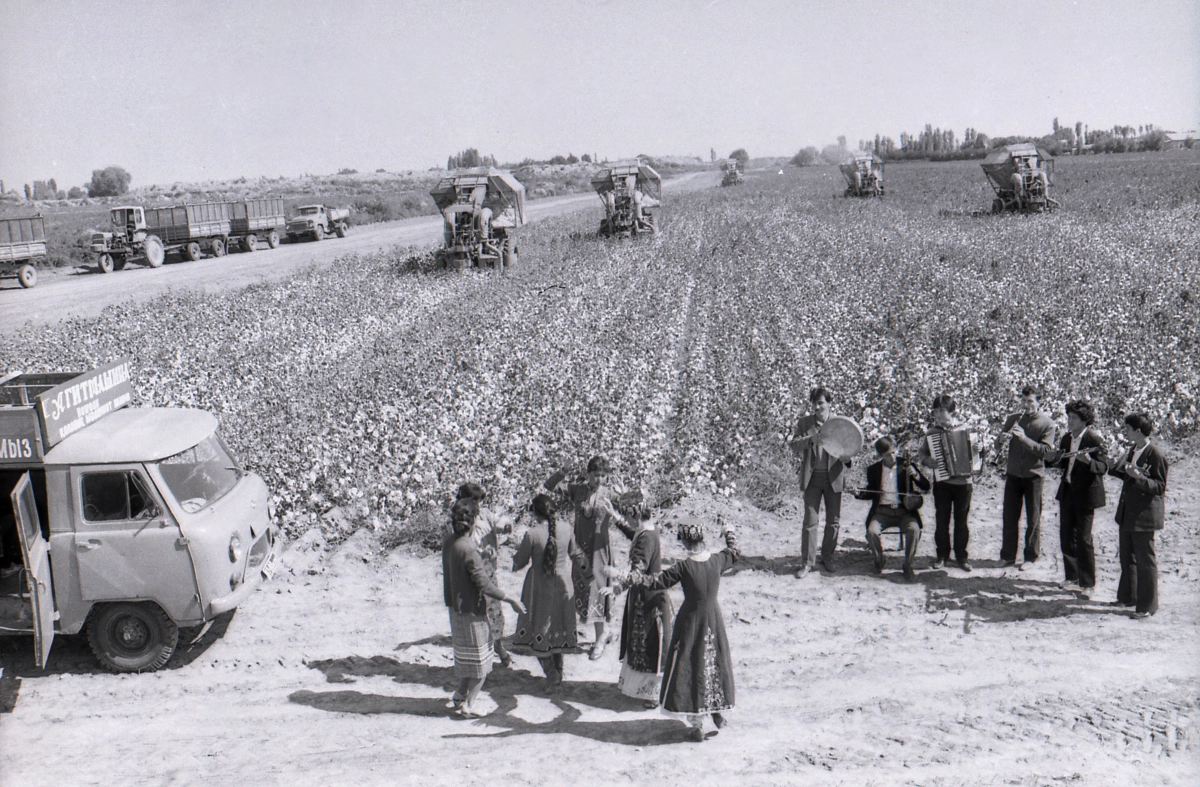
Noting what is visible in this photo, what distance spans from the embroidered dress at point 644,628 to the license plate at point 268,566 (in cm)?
321

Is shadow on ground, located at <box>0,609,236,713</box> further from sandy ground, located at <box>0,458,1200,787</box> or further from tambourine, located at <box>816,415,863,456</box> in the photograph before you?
tambourine, located at <box>816,415,863,456</box>

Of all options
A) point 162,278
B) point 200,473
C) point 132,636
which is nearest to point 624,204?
point 162,278

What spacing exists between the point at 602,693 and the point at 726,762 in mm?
1261

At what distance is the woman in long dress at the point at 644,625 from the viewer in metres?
5.89

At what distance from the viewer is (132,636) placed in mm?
6836

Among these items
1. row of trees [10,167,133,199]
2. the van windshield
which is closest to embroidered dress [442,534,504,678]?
the van windshield

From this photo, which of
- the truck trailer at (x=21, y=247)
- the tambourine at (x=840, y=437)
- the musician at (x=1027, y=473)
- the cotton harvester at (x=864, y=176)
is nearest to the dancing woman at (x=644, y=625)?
the tambourine at (x=840, y=437)

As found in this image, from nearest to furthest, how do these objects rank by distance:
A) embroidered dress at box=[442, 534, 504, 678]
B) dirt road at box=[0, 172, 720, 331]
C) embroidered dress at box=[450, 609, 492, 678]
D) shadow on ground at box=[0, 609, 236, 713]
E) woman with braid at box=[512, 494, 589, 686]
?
embroidered dress at box=[442, 534, 504, 678] → embroidered dress at box=[450, 609, 492, 678] → woman with braid at box=[512, 494, 589, 686] → shadow on ground at box=[0, 609, 236, 713] → dirt road at box=[0, 172, 720, 331]

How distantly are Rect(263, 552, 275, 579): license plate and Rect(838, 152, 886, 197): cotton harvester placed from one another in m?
46.2

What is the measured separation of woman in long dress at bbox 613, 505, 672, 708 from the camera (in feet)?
19.3

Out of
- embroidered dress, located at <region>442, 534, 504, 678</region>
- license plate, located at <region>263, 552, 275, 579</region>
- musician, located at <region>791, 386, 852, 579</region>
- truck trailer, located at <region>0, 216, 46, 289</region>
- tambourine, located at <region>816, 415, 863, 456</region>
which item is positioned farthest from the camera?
truck trailer, located at <region>0, 216, 46, 289</region>

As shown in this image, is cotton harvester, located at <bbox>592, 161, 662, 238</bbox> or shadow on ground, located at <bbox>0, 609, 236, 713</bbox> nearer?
shadow on ground, located at <bbox>0, 609, 236, 713</bbox>

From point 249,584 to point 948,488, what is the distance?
631 centimetres

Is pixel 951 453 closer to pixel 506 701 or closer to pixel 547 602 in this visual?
pixel 547 602
